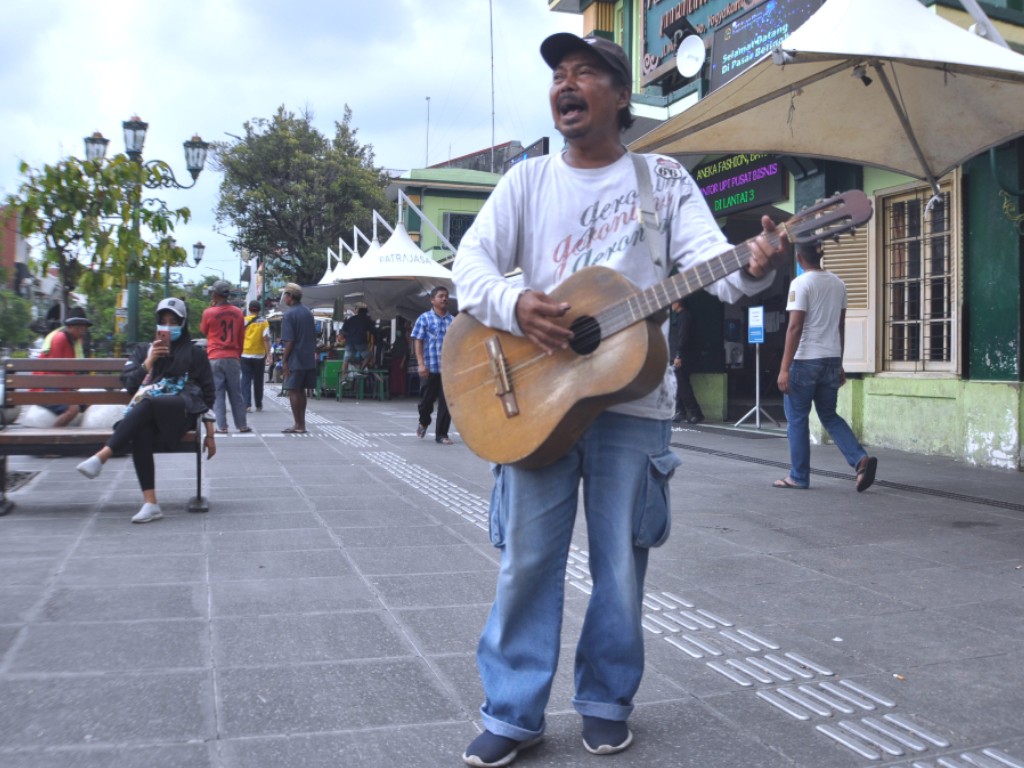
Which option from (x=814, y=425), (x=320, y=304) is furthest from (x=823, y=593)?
(x=320, y=304)

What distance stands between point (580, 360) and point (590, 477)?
0.36m

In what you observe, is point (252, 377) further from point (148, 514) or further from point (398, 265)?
point (148, 514)

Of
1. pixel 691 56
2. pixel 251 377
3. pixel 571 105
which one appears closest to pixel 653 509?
pixel 571 105

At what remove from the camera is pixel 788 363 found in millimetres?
7641

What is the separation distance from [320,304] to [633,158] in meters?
21.3

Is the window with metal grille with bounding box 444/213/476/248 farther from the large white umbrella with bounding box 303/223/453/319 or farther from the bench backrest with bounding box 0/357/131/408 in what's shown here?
the bench backrest with bounding box 0/357/131/408

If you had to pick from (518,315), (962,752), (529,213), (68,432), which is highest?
(529,213)

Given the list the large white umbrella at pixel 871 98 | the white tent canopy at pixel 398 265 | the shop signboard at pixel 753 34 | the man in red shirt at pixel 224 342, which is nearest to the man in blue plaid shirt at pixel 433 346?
the man in red shirt at pixel 224 342

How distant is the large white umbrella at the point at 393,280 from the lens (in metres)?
19.4

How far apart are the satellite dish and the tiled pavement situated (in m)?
8.24

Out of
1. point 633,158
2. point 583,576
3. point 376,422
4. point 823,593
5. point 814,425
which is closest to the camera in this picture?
point 633,158

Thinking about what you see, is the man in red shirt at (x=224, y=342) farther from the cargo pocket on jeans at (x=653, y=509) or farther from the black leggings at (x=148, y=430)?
the cargo pocket on jeans at (x=653, y=509)

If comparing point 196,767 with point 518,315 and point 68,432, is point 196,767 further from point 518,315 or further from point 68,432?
point 68,432

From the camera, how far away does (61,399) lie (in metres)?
6.91
